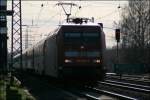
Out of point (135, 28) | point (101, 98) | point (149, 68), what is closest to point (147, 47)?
point (135, 28)

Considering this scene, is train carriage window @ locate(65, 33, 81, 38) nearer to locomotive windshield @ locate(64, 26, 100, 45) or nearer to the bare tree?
locomotive windshield @ locate(64, 26, 100, 45)

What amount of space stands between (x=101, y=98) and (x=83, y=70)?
4.84 m

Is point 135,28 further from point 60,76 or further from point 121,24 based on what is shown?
point 60,76

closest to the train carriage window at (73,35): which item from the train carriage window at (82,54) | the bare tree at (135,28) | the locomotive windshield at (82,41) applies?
the locomotive windshield at (82,41)

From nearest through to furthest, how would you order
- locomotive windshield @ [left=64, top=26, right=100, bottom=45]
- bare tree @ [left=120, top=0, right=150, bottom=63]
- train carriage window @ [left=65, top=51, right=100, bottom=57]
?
train carriage window @ [left=65, top=51, right=100, bottom=57], locomotive windshield @ [left=64, top=26, right=100, bottom=45], bare tree @ [left=120, top=0, right=150, bottom=63]

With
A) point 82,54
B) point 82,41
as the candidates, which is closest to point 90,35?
point 82,41

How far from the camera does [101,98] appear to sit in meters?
23.2

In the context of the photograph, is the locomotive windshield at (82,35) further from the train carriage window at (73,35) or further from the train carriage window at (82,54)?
the train carriage window at (82,54)

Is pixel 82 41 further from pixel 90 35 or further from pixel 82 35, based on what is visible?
pixel 90 35

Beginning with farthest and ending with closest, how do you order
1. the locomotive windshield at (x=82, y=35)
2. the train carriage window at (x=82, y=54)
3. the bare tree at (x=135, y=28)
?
the bare tree at (x=135, y=28) → the locomotive windshield at (x=82, y=35) → the train carriage window at (x=82, y=54)

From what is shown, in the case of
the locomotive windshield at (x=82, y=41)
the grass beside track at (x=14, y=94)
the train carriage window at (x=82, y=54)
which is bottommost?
the grass beside track at (x=14, y=94)

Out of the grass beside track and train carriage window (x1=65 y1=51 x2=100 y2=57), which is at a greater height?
train carriage window (x1=65 y1=51 x2=100 y2=57)

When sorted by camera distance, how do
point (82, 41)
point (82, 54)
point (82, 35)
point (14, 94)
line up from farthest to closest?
point (82, 35), point (82, 41), point (82, 54), point (14, 94)

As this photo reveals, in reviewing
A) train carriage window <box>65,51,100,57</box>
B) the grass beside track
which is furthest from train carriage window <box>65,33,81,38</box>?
the grass beside track
